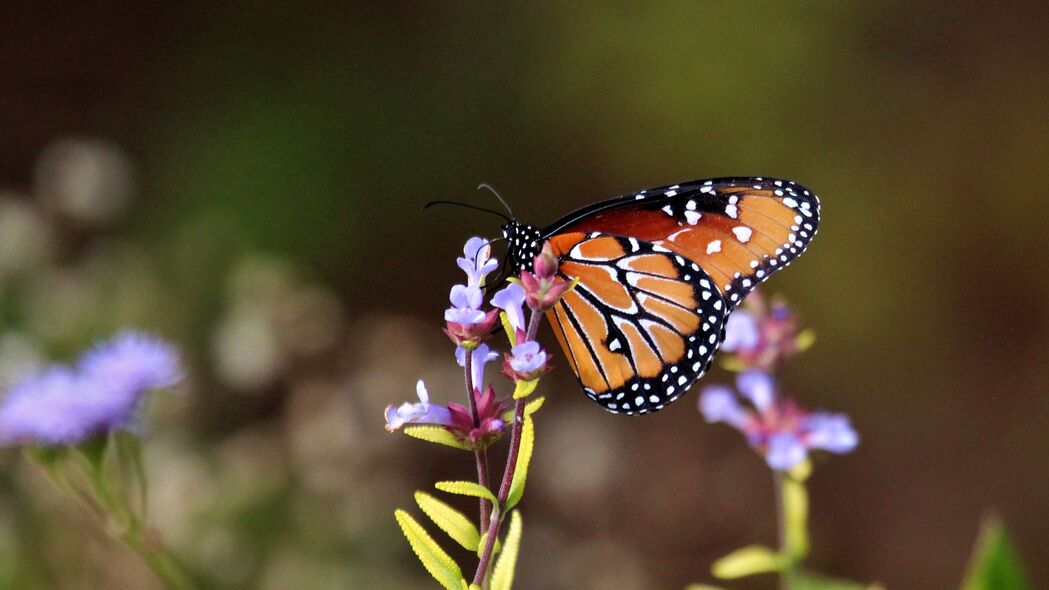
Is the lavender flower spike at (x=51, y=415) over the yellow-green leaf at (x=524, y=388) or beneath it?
over

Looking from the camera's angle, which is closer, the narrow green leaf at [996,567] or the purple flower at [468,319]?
the purple flower at [468,319]

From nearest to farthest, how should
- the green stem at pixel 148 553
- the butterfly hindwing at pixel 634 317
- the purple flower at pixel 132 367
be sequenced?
the green stem at pixel 148 553, the butterfly hindwing at pixel 634 317, the purple flower at pixel 132 367

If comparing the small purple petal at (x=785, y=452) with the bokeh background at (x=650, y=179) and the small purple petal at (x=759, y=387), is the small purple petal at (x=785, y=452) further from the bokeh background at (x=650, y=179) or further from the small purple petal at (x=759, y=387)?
the bokeh background at (x=650, y=179)

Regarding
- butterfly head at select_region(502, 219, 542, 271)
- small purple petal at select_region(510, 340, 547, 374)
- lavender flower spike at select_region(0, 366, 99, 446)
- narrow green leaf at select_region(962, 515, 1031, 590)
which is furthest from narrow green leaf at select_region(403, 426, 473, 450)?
narrow green leaf at select_region(962, 515, 1031, 590)

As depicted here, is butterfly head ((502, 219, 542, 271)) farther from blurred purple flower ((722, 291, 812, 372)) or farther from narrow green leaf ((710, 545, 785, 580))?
narrow green leaf ((710, 545, 785, 580))

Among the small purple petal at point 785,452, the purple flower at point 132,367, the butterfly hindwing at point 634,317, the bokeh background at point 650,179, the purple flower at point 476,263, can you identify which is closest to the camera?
the purple flower at point 476,263

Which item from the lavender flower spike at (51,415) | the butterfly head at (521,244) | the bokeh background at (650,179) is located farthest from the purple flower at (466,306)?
the bokeh background at (650,179)

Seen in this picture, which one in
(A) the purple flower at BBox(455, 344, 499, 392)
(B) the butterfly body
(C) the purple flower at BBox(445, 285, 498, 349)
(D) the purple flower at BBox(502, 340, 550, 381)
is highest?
(B) the butterfly body
